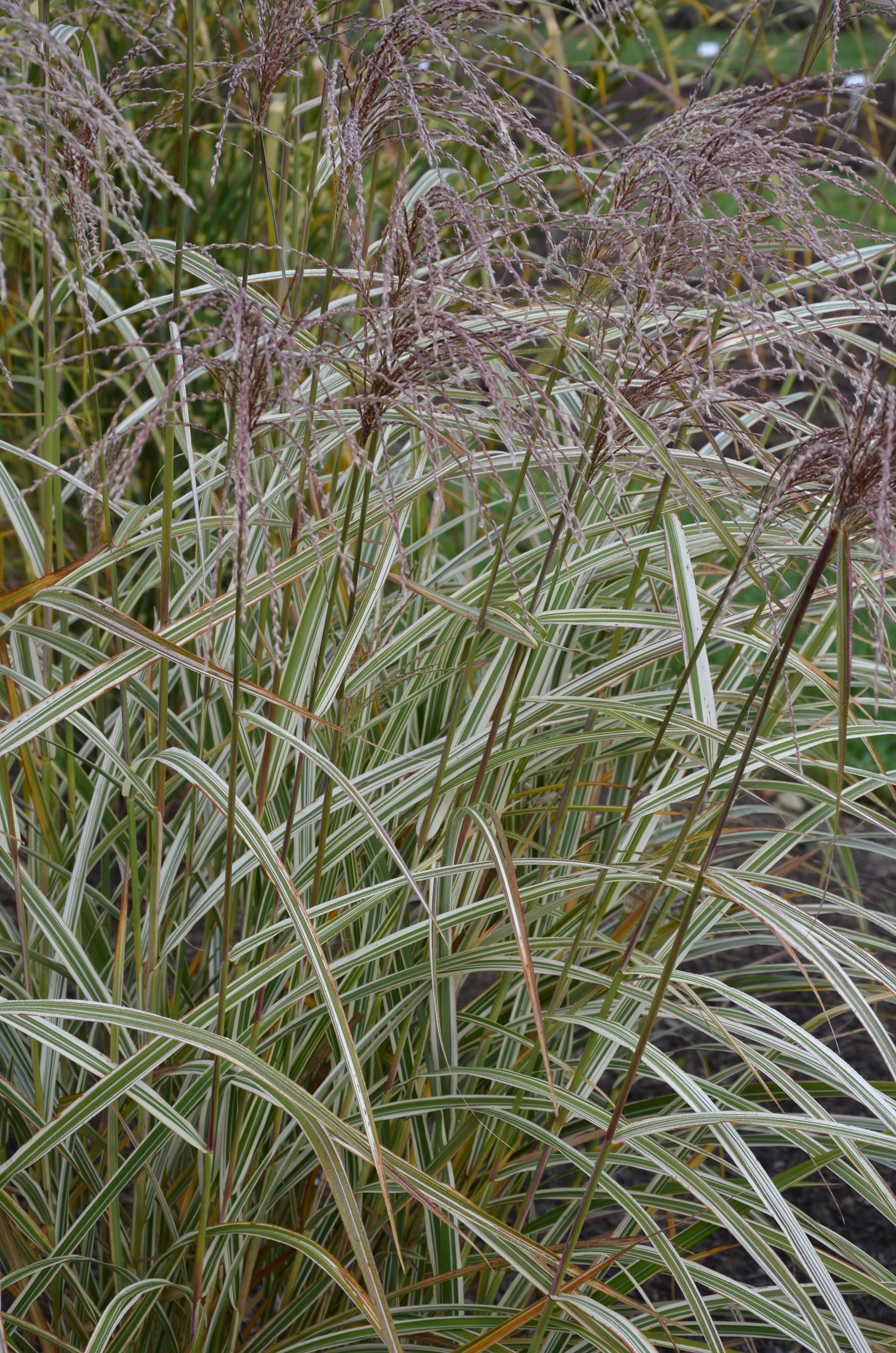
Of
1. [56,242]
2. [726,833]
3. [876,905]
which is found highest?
[56,242]

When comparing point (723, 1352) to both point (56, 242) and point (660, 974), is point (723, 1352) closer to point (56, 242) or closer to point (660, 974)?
point (660, 974)

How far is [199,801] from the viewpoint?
1.11 meters

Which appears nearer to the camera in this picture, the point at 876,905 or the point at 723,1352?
the point at 723,1352

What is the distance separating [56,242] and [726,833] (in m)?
0.84

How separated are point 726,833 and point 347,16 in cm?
81

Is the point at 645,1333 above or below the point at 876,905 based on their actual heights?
above

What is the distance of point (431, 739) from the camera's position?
51.4 inches

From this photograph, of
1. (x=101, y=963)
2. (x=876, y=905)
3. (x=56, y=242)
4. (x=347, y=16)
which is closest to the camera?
(x=56, y=242)

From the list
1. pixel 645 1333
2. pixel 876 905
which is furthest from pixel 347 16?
pixel 876 905

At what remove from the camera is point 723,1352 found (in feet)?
2.74

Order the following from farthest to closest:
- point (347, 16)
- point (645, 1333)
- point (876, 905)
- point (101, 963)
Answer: point (876, 905) < point (101, 963) < point (645, 1333) < point (347, 16)

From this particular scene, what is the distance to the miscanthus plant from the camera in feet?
2.17

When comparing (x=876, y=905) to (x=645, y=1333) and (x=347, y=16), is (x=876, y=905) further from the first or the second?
(x=347, y=16)

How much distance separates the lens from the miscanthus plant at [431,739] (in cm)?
66
